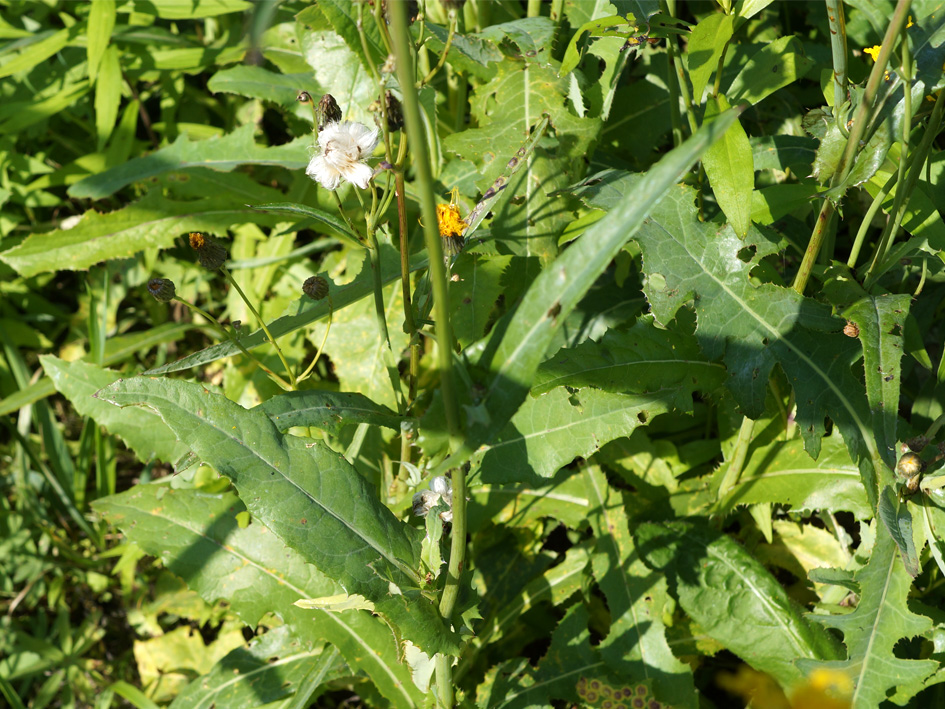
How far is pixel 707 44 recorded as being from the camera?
5.62 ft

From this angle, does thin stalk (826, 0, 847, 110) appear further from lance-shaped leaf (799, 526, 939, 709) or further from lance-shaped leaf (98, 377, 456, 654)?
lance-shaped leaf (98, 377, 456, 654)

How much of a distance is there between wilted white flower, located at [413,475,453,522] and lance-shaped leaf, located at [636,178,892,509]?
0.67 m

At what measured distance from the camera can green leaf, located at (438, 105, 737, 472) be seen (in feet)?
3.02

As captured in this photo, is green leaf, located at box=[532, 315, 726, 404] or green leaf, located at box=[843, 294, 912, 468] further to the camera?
green leaf, located at box=[532, 315, 726, 404]

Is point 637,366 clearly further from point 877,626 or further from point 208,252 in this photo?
point 208,252

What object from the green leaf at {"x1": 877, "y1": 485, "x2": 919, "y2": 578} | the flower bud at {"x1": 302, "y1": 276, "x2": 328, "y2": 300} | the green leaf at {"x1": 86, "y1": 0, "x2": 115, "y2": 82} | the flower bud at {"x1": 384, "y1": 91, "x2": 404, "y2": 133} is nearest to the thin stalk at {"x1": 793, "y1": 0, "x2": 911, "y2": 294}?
the green leaf at {"x1": 877, "y1": 485, "x2": 919, "y2": 578}

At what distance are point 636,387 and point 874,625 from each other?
2.49 ft

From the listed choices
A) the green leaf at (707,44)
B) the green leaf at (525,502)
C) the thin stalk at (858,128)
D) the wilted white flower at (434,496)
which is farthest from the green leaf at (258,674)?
the green leaf at (707,44)

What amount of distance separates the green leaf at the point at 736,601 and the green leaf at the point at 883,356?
555 mm

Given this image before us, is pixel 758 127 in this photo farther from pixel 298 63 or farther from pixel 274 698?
pixel 274 698

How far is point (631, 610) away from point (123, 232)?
Answer: 217 centimetres

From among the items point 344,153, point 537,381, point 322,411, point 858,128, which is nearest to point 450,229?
point 344,153

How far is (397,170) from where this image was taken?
1.47 meters

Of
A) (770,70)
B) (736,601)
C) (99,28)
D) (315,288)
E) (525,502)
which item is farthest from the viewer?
(99,28)
